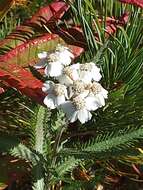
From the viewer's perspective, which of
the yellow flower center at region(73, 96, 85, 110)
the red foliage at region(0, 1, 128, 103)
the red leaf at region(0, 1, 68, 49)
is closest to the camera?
the yellow flower center at region(73, 96, 85, 110)

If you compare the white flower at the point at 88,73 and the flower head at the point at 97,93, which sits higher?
the white flower at the point at 88,73

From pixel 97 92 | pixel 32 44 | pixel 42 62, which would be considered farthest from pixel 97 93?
pixel 32 44

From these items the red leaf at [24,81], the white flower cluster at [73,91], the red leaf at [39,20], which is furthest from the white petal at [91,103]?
the red leaf at [39,20]

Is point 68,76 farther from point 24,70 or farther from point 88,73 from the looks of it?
point 24,70

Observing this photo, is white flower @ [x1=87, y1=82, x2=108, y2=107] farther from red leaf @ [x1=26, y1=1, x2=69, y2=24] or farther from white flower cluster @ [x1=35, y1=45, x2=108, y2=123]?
Result: red leaf @ [x1=26, y1=1, x2=69, y2=24]

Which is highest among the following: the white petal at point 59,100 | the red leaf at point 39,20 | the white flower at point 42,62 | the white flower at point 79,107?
the red leaf at point 39,20

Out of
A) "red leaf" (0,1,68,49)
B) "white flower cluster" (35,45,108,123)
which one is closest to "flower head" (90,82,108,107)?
"white flower cluster" (35,45,108,123)

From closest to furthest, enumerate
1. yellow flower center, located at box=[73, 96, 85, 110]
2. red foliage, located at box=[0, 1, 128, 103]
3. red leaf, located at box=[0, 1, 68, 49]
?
yellow flower center, located at box=[73, 96, 85, 110] < red foliage, located at box=[0, 1, 128, 103] < red leaf, located at box=[0, 1, 68, 49]

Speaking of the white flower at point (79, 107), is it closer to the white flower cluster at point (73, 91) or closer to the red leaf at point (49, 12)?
the white flower cluster at point (73, 91)

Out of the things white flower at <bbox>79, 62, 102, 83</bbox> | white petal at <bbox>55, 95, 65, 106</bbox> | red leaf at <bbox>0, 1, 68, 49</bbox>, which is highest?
red leaf at <bbox>0, 1, 68, 49</bbox>
